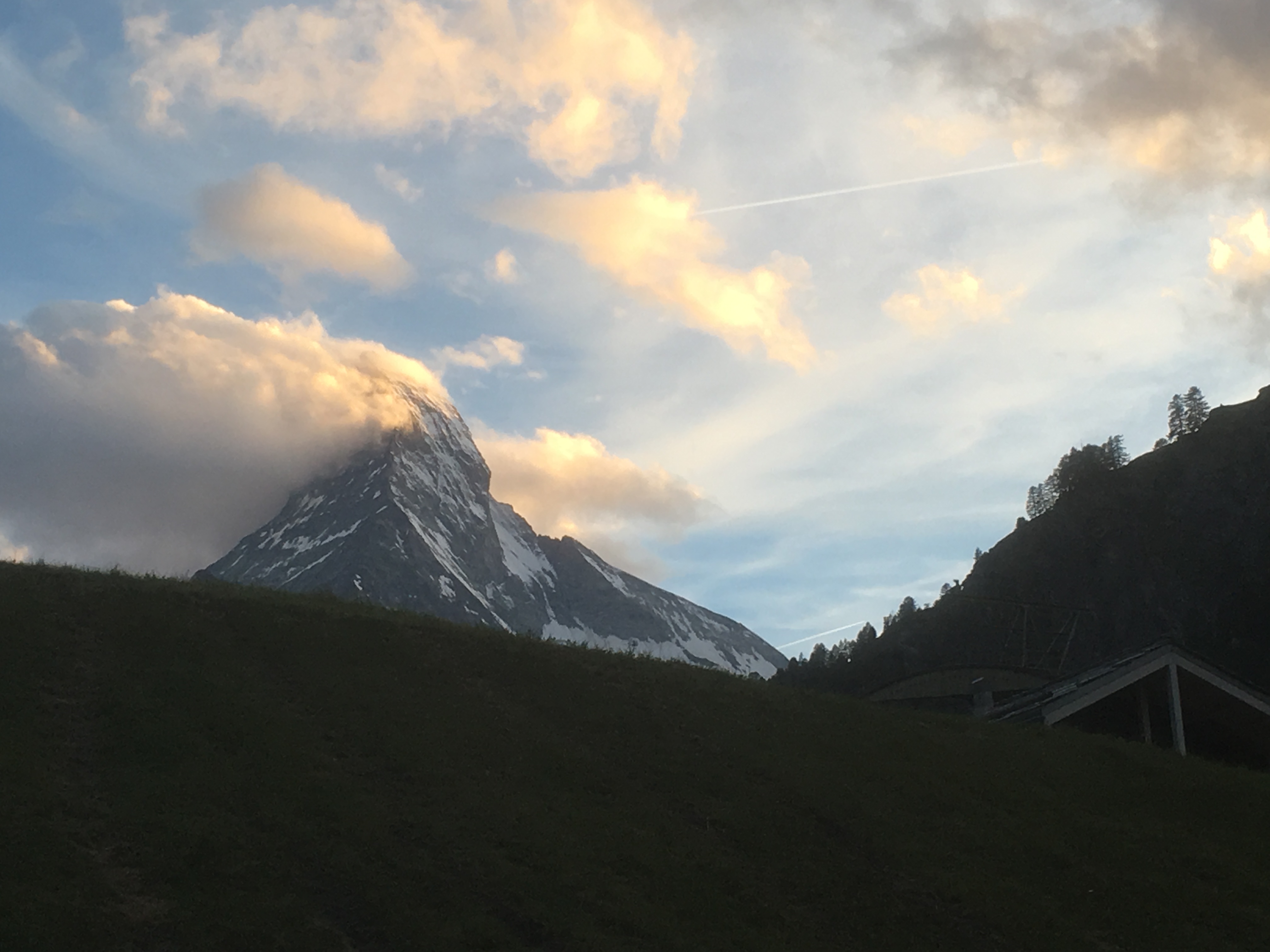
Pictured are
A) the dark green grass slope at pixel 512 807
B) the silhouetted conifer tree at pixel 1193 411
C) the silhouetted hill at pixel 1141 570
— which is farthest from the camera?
the silhouetted conifer tree at pixel 1193 411

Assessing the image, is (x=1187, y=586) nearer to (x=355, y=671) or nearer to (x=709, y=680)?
(x=709, y=680)

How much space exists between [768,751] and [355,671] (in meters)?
10.5

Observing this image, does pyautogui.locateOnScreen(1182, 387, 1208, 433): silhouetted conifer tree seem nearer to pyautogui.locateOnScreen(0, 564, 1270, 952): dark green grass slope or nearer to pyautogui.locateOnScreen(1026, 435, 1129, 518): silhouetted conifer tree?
pyautogui.locateOnScreen(1026, 435, 1129, 518): silhouetted conifer tree

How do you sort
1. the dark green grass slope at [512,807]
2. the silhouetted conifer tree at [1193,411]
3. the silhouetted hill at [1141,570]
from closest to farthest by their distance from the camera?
1. the dark green grass slope at [512,807]
2. the silhouetted hill at [1141,570]
3. the silhouetted conifer tree at [1193,411]

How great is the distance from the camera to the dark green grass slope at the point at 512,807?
1680cm

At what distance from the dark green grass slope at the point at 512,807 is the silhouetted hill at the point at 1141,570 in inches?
3796

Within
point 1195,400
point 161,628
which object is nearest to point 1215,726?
point 161,628

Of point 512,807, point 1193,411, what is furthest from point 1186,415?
point 512,807

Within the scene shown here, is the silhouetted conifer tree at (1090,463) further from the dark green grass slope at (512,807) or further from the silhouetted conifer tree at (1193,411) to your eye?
the dark green grass slope at (512,807)

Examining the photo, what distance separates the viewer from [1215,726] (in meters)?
38.1

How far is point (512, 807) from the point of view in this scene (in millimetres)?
21062

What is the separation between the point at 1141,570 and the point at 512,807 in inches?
6002

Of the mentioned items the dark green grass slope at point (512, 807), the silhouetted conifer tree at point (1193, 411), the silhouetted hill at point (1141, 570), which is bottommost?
the dark green grass slope at point (512, 807)

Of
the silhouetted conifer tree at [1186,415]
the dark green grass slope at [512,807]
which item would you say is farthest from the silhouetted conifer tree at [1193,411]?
the dark green grass slope at [512,807]
